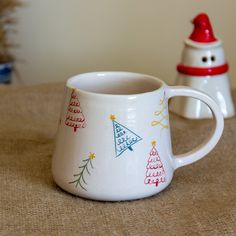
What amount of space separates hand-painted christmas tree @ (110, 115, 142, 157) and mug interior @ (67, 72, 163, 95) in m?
0.08

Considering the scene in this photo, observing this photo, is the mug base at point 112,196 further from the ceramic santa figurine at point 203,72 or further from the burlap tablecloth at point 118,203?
the ceramic santa figurine at point 203,72

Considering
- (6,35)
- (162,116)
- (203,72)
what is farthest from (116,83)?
(6,35)

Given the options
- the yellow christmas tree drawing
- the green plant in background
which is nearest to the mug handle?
the yellow christmas tree drawing

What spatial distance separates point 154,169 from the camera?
1.55ft

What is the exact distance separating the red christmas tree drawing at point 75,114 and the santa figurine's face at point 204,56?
0.99ft

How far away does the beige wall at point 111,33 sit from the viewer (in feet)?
3.23

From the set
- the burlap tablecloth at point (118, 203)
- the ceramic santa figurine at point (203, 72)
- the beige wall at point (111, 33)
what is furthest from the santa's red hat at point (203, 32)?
the beige wall at point (111, 33)

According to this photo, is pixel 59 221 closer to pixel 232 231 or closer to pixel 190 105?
pixel 232 231

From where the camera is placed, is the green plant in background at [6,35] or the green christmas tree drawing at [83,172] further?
the green plant in background at [6,35]

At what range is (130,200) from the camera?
1.56ft

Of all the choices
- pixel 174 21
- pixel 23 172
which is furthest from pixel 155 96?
pixel 174 21

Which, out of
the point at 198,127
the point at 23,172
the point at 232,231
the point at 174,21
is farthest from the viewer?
the point at 174,21

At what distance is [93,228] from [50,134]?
10.1 inches

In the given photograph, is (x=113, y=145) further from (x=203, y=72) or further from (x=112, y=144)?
(x=203, y=72)
